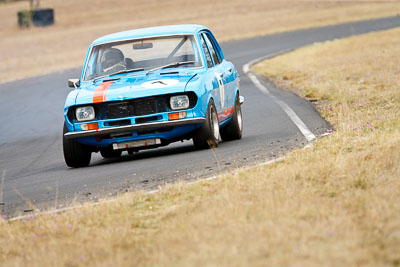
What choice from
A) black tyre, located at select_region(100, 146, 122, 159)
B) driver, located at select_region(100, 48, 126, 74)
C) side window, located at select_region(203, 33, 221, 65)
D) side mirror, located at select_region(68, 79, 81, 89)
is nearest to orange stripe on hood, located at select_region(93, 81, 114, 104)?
side mirror, located at select_region(68, 79, 81, 89)

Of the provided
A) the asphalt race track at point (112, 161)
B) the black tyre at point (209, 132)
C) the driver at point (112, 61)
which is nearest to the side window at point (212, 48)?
the asphalt race track at point (112, 161)

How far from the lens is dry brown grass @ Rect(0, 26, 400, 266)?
4.60 metres

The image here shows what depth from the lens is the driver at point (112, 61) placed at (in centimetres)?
1045

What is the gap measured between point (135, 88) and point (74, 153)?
1.08 meters

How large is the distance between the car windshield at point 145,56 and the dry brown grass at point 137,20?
A: 22152 mm

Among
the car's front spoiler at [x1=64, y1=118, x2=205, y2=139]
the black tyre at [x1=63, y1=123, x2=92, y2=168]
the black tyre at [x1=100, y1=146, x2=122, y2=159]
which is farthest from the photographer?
the black tyre at [x1=100, y1=146, x2=122, y2=159]

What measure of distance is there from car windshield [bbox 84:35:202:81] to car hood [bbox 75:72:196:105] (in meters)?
0.55

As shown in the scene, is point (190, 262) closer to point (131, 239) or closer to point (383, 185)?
point (131, 239)

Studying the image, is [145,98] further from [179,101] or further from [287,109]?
[287,109]

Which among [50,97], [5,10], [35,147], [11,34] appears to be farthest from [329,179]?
[5,10]

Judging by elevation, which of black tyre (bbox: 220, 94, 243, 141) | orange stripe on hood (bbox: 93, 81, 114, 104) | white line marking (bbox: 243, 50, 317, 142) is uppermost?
orange stripe on hood (bbox: 93, 81, 114, 104)

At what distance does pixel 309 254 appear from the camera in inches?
175

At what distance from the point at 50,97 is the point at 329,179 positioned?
17.0 m

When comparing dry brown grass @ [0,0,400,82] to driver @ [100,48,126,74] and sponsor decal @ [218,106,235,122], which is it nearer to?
driver @ [100,48,126,74]
